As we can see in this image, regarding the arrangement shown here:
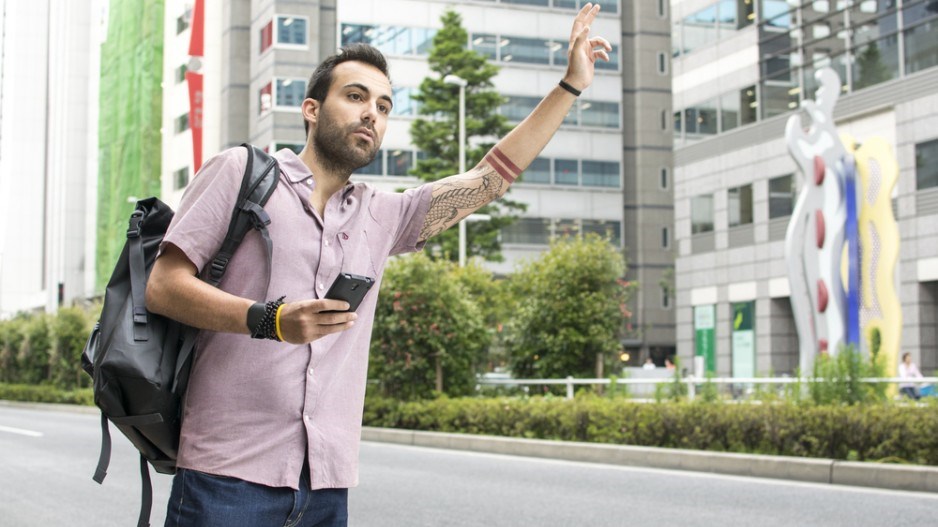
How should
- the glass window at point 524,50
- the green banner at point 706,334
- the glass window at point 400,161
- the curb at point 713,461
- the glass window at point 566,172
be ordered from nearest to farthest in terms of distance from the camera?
the curb at point 713,461
the green banner at point 706,334
the glass window at point 400,161
the glass window at point 524,50
the glass window at point 566,172

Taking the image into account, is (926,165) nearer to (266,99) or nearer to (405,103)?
(405,103)

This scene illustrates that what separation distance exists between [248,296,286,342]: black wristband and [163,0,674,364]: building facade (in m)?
51.9

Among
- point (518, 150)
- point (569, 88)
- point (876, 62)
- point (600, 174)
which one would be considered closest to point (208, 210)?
point (518, 150)

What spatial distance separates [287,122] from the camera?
54.3 metres

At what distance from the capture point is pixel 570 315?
23.0 m

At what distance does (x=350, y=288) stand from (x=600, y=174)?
58.5 m

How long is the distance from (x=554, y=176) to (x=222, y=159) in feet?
186

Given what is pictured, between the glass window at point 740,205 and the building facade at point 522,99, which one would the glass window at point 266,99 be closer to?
the building facade at point 522,99

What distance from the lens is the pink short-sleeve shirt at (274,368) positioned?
264 cm

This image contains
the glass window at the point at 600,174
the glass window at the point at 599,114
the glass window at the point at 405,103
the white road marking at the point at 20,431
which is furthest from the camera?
the glass window at the point at 599,114

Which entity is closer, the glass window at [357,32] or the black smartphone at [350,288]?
the black smartphone at [350,288]

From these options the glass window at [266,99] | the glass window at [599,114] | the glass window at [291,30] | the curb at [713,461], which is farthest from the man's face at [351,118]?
the glass window at [599,114]

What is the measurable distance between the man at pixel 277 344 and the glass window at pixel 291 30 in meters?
53.4

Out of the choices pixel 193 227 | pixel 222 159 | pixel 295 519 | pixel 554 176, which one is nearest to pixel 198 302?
pixel 193 227
